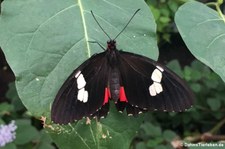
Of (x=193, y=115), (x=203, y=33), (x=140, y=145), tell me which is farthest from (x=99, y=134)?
(x=193, y=115)

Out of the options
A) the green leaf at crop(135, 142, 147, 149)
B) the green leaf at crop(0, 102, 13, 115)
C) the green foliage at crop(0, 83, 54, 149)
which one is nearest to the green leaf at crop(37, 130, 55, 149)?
the green foliage at crop(0, 83, 54, 149)

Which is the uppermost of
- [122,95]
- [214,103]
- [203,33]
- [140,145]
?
[203,33]

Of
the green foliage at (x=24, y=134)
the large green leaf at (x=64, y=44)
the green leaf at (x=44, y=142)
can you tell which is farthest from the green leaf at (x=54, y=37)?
the green leaf at (x=44, y=142)

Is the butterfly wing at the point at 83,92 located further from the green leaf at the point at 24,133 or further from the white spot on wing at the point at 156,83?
the green leaf at the point at 24,133

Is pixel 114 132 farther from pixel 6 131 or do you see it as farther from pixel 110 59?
pixel 6 131

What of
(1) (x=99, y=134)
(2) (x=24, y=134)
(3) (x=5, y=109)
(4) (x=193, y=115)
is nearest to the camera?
(1) (x=99, y=134)

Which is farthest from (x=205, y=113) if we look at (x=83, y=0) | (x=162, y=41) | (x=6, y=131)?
(x=83, y=0)

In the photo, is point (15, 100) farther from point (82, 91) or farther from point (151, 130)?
point (82, 91)
